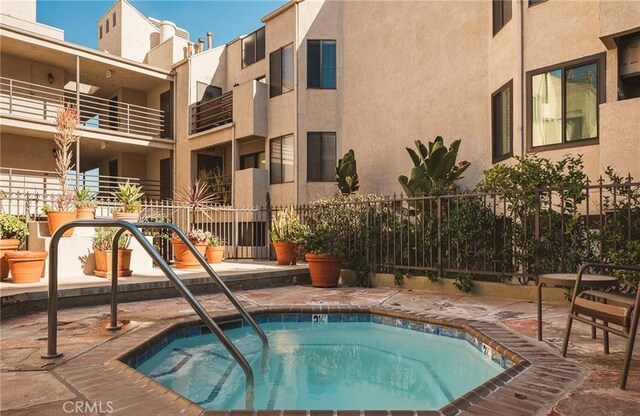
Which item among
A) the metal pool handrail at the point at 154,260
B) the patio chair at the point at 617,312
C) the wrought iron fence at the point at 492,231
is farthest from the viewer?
the wrought iron fence at the point at 492,231

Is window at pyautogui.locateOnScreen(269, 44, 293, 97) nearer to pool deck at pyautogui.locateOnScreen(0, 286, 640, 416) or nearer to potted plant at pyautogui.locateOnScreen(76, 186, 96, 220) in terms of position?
potted plant at pyautogui.locateOnScreen(76, 186, 96, 220)

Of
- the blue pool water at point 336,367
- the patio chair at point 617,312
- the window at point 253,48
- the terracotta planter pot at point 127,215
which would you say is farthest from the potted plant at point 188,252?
the window at point 253,48

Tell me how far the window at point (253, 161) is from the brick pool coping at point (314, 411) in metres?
12.8

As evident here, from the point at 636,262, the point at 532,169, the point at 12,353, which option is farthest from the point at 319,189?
the point at 12,353

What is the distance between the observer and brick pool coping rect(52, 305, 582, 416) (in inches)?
97.8

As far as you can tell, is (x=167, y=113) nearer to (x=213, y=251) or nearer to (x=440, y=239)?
(x=213, y=251)

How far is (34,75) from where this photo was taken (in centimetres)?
1677

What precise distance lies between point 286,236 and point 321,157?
527cm

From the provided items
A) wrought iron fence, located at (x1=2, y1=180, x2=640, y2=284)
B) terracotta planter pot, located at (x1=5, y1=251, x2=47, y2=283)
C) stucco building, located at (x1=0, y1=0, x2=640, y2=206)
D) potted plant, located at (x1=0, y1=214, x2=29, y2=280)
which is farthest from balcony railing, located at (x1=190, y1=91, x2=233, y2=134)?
terracotta planter pot, located at (x1=5, y1=251, x2=47, y2=283)

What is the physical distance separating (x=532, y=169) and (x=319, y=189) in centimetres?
862

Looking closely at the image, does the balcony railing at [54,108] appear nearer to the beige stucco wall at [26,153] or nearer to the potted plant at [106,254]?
the beige stucco wall at [26,153]

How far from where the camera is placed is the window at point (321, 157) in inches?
580

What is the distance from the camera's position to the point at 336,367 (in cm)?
453

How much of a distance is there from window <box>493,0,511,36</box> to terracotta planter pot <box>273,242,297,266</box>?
24.6 ft
